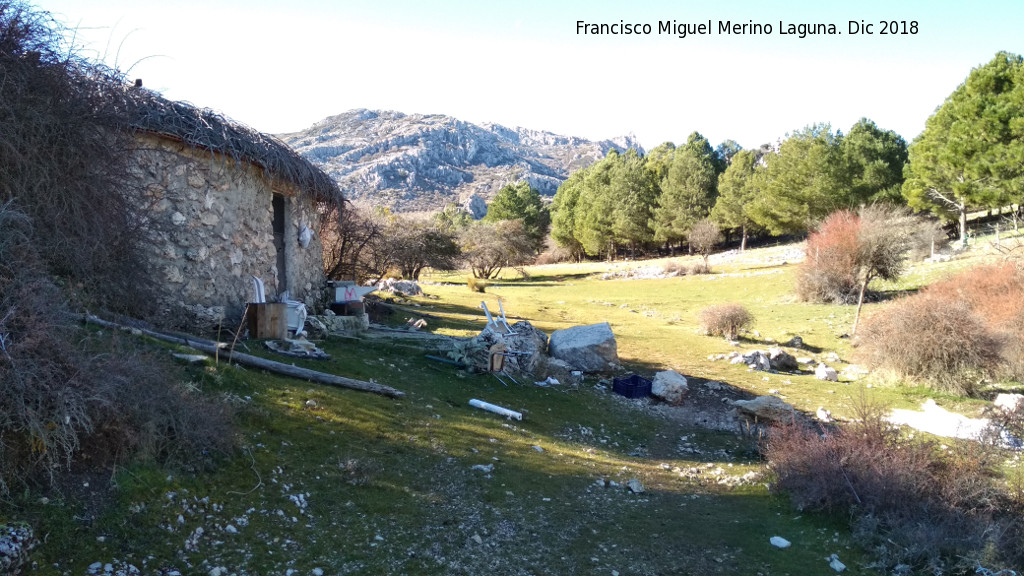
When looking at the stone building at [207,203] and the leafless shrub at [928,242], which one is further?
the leafless shrub at [928,242]

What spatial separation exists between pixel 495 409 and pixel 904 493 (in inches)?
214

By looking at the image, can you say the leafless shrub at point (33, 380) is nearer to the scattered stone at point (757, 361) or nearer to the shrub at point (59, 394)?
the shrub at point (59, 394)

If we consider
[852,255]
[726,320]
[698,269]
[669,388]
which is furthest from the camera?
[698,269]

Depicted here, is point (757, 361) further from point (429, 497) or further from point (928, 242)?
point (928, 242)

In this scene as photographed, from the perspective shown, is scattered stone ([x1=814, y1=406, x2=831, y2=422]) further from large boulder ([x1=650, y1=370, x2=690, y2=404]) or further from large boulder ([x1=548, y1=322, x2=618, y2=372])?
large boulder ([x1=548, y1=322, x2=618, y2=372])

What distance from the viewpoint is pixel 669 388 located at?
13.0 meters

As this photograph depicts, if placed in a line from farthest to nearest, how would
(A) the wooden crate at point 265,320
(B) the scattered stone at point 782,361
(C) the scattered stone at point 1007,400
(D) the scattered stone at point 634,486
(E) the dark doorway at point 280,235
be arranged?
(B) the scattered stone at point 782,361 → (E) the dark doorway at point 280,235 → (C) the scattered stone at point 1007,400 → (A) the wooden crate at point 265,320 → (D) the scattered stone at point 634,486

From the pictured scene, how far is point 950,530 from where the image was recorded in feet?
19.9

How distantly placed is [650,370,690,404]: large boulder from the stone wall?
7906mm

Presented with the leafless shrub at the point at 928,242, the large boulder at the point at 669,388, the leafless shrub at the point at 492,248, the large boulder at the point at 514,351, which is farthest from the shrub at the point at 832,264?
the leafless shrub at the point at 492,248

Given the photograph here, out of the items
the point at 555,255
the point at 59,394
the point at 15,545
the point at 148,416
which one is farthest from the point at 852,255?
the point at 555,255

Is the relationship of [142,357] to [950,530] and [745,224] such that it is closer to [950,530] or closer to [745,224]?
[950,530]

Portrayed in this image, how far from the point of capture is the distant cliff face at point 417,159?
384 ft

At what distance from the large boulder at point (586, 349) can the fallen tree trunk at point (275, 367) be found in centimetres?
617
